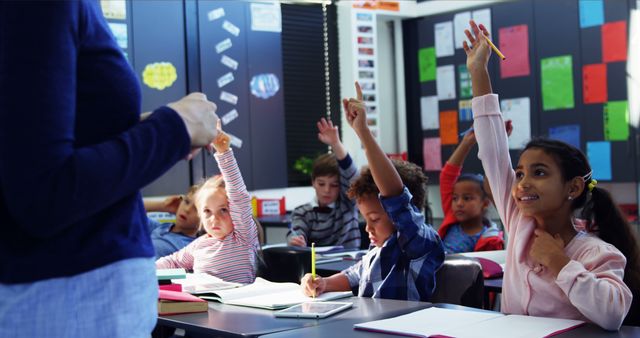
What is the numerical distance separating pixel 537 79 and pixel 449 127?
865 mm

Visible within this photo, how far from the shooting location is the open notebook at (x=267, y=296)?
80.0 inches

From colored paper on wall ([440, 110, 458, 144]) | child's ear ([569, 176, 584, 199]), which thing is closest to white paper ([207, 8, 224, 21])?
colored paper on wall ([440, 110, 458, 144])

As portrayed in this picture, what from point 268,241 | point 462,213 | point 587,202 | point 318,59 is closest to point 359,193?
point 587,202

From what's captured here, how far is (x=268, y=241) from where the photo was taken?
5.64 meters

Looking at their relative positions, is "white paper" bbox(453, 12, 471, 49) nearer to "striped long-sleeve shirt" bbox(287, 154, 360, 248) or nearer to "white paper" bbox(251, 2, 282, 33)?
"white paper" bbox(251, 2, 282, 33)

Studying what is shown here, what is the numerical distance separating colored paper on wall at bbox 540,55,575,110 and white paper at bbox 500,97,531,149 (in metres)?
0.15

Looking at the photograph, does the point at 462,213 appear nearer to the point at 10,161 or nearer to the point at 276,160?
the point at 276,160

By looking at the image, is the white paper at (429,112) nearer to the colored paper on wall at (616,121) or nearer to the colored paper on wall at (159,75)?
the colored paper on wall at (616,121)

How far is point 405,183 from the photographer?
8.55 feet

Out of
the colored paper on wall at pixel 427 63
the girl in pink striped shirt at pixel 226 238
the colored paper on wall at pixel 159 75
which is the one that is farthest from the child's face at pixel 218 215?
the colored paper on wall at pixel 427 63

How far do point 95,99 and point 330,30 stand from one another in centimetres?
563

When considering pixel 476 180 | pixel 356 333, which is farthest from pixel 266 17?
pixel 356 333

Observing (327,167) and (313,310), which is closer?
(313,310)

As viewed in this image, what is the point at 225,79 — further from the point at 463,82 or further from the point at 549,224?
the point at 549,224
